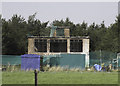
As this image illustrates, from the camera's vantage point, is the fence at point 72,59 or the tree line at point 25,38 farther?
the tree line at point 25,38

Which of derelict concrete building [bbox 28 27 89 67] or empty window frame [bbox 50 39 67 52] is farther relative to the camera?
empty window frame [bbox 50 39 67 52]

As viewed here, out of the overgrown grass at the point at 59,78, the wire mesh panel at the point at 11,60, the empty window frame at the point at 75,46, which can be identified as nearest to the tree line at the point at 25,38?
the empty window frame at the point at 75,46

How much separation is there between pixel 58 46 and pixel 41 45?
3585 mm

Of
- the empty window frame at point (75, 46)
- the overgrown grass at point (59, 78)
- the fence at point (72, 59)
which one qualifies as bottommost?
the overgrown grass at point (59, 78)

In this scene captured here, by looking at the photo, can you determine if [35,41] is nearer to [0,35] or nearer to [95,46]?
[0,35]

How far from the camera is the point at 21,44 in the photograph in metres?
63.8

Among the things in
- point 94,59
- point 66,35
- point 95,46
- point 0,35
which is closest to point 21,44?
point 0,35

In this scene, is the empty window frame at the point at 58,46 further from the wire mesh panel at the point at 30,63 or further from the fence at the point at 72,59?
the wire mesh panel at the point at 30,63

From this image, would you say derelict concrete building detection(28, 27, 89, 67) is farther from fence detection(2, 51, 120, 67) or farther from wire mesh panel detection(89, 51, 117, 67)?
fence detection(2, 51, 120, 67)

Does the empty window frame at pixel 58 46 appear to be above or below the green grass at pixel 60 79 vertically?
above

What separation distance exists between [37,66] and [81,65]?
547 cm

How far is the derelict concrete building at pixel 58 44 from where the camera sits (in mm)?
49500

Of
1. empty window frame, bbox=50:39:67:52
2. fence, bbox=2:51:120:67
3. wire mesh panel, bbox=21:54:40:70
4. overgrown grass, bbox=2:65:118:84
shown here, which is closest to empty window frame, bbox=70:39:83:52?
empty window frame, bbox=50:39:67:52

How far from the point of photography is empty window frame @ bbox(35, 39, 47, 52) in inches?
1984
